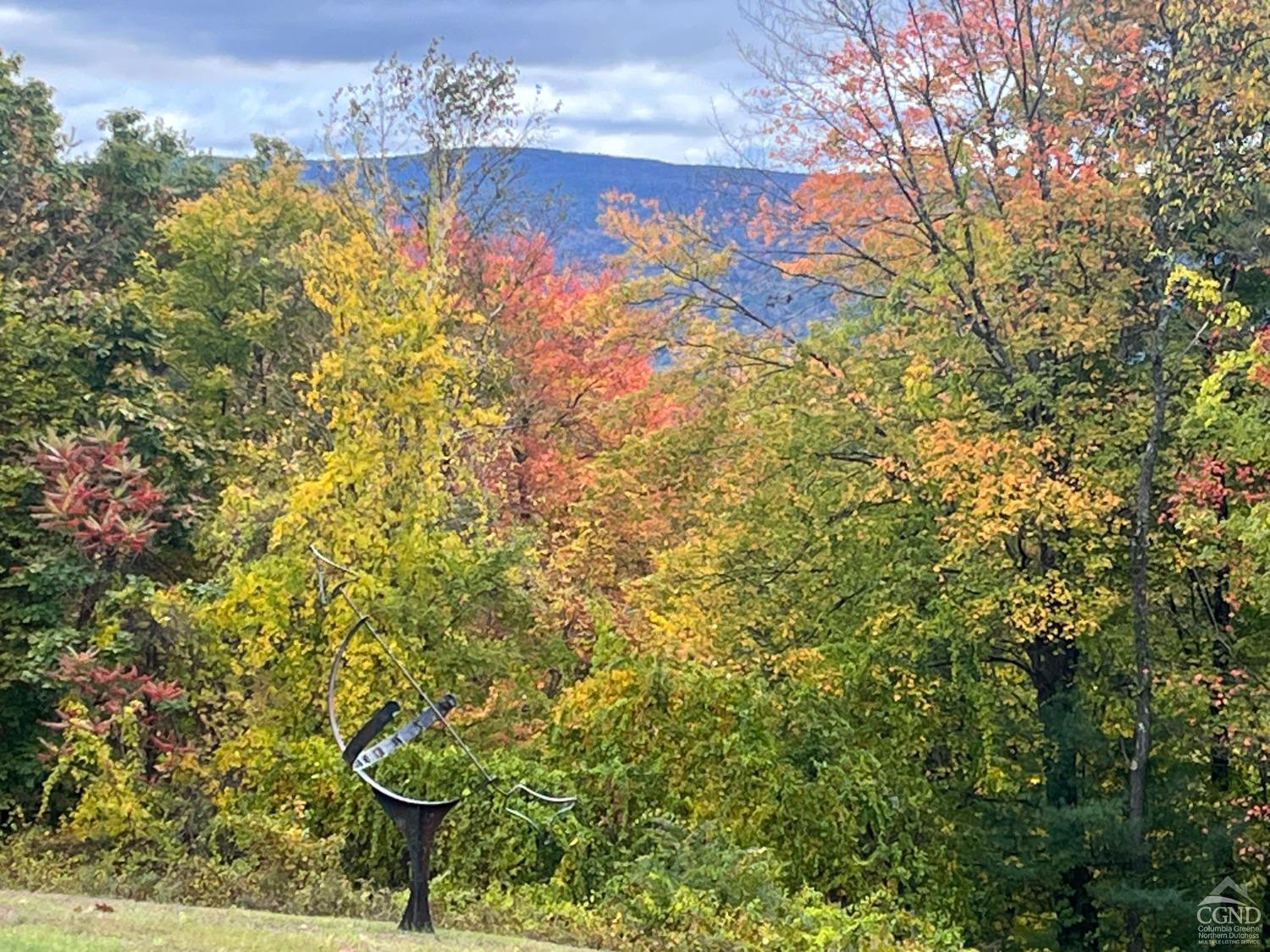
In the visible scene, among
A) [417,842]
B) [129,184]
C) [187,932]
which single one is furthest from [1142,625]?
[129,184]

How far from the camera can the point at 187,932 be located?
6.37 m

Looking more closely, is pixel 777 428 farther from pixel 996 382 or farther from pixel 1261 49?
pixel 1261 49

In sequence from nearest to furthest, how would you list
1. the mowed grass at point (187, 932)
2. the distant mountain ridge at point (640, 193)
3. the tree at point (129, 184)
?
the mowed grass at point (187, 932) → the distant mountain ridge at point (640, 193) → the tree at point (129, 184)

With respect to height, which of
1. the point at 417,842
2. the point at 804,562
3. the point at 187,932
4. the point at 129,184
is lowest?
the point at 417,842

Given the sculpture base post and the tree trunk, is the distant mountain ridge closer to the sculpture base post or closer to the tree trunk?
the tree trunk

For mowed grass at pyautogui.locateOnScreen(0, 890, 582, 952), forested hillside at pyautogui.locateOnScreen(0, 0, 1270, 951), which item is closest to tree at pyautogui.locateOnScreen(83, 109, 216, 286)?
forested hillside at pyautogui.locateOnScreen(0, 0, 1270, 951)

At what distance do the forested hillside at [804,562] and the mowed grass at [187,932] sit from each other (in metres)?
1.44

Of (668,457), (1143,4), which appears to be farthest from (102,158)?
(1143,4)

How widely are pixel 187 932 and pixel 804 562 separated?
967 centimetres

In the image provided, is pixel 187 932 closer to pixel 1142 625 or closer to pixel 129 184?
pixel 1142 625

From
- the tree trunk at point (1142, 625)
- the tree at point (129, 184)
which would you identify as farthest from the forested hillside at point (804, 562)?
the tree at point (129, 184)

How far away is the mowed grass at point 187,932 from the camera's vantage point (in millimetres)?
5777

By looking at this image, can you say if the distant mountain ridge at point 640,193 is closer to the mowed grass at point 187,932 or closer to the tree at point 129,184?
the tree at point 129,184

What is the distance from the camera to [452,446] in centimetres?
1466
